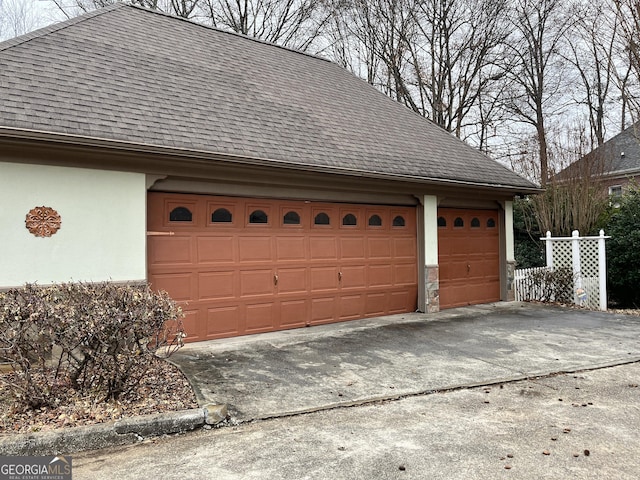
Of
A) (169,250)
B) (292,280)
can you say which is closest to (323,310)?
(292,280)

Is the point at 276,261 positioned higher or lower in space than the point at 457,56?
lower

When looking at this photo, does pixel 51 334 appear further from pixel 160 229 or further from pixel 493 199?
pixel 493 199

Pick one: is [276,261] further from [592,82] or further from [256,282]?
[592,82]

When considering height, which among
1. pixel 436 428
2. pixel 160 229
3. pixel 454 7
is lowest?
pixel 436 428

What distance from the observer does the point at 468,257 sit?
9.89m

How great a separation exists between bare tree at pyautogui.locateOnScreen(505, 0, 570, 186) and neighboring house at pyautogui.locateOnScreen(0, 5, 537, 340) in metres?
11.0

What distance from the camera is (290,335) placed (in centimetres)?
702

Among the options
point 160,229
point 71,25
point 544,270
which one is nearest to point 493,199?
point 544,270

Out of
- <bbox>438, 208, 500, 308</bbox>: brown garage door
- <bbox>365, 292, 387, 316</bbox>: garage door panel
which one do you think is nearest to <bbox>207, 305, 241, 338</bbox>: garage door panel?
<bbox>365, 292, 387, 316</bbox>: garage door panel

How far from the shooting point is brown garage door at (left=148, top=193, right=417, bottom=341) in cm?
650

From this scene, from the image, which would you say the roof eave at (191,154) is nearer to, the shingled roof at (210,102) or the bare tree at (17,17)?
the shingled roof at (210,102)

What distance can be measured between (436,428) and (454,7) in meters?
18.4

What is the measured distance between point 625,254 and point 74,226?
37.8 feet

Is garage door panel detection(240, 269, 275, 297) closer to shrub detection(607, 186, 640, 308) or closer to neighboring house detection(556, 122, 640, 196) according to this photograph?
shrub detection(607, 186, 640, 308)
